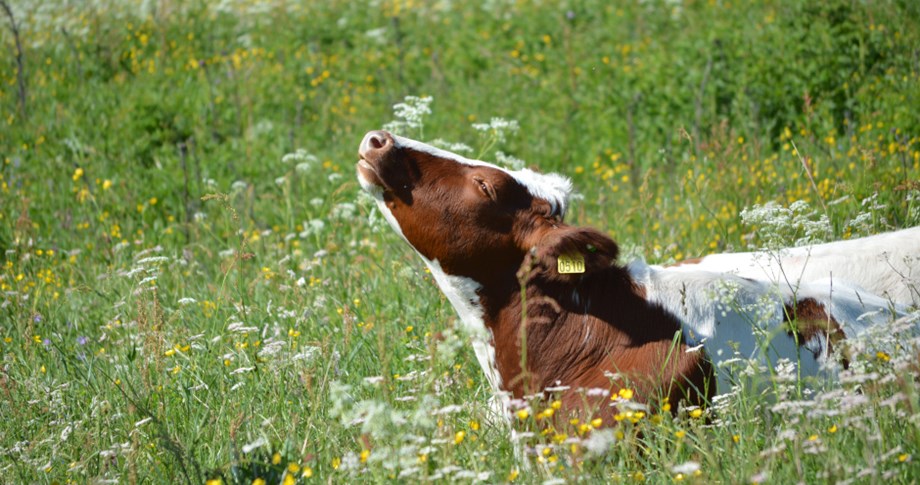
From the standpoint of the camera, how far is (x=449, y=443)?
301cm

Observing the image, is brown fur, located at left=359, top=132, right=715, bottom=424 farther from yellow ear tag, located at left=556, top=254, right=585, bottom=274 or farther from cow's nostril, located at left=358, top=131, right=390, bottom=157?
yellow ear tag, located at left=556, top=254, right=585, bottom=274

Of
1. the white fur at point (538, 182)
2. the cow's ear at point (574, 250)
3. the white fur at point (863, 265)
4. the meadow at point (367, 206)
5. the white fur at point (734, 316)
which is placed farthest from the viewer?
the white fur at point (863, 265)

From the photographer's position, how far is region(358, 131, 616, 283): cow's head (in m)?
4.06

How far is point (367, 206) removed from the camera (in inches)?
268

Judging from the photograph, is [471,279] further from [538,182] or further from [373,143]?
[373,143]

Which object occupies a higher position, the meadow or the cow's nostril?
the cow's nostril

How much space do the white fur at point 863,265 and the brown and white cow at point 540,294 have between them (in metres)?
0.55

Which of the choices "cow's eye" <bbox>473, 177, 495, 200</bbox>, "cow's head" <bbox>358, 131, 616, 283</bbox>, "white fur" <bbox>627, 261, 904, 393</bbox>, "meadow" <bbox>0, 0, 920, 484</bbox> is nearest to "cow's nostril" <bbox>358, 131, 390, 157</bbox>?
"cow's head" <bbox>358, 131, 616, 283</bbox>

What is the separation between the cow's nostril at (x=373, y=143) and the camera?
416 centimetres

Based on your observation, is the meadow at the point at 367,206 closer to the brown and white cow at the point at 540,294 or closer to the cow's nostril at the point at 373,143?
the brown and white cow at the point at 540,294

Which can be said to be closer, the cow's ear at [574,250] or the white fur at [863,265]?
the cow's ear at [574,250]

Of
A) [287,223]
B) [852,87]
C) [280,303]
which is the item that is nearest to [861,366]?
[280,303]

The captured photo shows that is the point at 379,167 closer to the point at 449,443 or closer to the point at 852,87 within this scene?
the point at 449,443

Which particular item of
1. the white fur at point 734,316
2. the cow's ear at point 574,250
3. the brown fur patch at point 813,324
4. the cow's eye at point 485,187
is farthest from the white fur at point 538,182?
the brown fur patch at point 813,324
